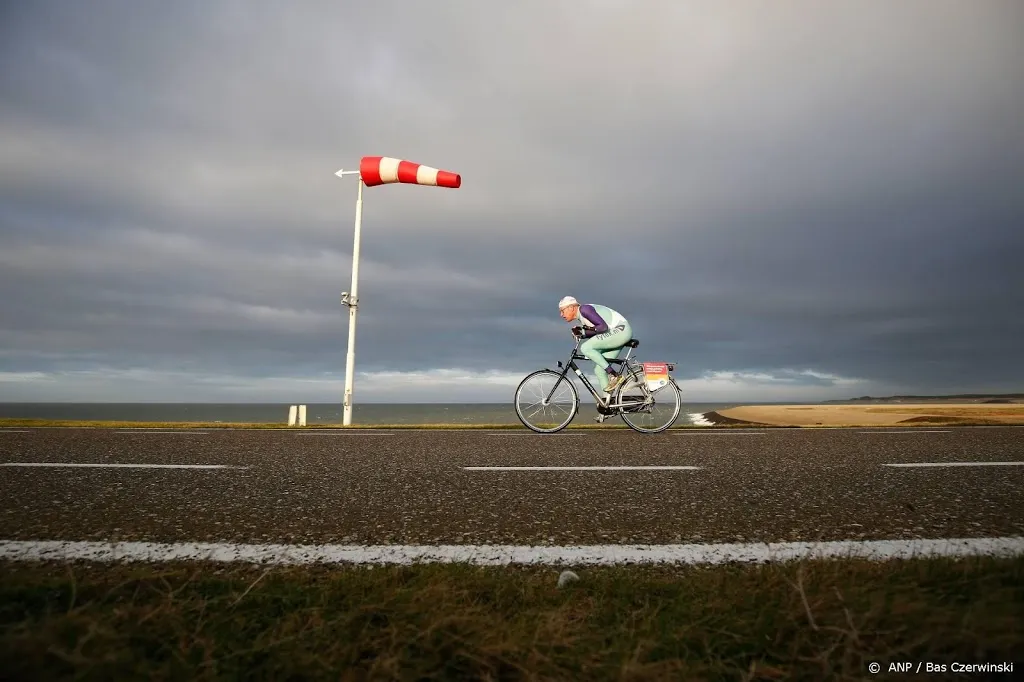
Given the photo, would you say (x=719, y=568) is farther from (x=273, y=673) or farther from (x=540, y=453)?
(x=540, y=453)

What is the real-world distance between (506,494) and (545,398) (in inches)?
205

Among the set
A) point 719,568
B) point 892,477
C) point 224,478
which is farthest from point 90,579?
point 892,477

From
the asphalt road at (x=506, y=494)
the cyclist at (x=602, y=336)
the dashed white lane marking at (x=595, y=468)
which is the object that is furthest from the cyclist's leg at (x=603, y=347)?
the dashed white lane marking at (x=595, y=468)

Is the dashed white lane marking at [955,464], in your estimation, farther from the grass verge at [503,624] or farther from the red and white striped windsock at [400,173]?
the red and white striped windsock at [400,173]

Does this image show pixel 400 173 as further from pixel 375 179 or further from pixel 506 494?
pixel 506 494

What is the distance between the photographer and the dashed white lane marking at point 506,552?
1906 millimetres

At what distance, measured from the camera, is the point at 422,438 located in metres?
6.65

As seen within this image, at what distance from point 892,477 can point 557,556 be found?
3.05m

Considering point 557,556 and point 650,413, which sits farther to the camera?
point 650,413

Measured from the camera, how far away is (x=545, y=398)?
839 centimetres

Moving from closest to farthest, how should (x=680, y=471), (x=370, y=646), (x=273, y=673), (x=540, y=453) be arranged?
(x=273, y=673) → (x=370, y=646) → (x=680, y=471) → (x=540, y=453)

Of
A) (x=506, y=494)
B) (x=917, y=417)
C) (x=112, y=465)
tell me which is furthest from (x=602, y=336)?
(x=917, y=417)

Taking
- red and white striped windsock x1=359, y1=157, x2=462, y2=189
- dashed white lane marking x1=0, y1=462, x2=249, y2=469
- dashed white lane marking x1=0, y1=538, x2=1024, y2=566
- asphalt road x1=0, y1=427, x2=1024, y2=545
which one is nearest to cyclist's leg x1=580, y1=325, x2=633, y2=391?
asphalt road x1=0, y1=427, x2=1024, y2=545

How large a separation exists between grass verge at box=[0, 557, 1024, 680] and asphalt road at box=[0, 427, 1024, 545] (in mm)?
703
